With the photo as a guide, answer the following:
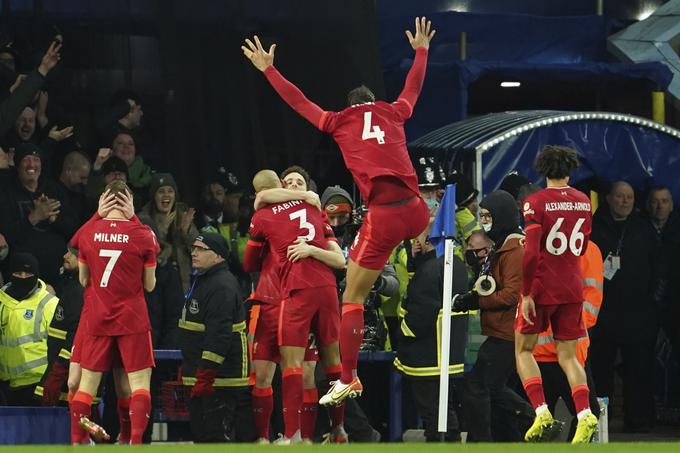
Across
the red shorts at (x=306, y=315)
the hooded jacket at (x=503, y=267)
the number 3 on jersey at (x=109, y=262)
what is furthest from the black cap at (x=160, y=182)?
the hooded jacket at (x=503, y=267)

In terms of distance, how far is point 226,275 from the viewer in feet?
47.8

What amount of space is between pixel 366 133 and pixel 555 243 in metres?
1.57

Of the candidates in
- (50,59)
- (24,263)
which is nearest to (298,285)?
(24,263)

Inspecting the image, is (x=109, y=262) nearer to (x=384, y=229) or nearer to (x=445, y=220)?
(x=384, y=229)

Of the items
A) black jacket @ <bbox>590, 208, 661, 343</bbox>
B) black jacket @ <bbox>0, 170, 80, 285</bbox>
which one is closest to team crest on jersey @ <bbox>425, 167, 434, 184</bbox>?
black jacket @ <bbox>590, 208, 661, 343</bbox>

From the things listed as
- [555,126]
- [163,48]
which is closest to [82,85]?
[163,48]

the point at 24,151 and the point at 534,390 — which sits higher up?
the point at 24,151

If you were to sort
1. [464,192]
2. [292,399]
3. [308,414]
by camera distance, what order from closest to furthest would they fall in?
[292,399] → [308,414] → [464,192]

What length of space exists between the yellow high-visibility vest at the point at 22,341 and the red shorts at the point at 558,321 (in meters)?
4.31

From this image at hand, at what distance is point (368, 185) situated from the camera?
1225cm

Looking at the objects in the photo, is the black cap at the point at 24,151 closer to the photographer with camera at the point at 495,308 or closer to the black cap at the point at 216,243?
the black cap at the point at 216,243

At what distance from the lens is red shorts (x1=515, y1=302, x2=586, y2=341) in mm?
12859

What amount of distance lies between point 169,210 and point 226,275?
1720mm

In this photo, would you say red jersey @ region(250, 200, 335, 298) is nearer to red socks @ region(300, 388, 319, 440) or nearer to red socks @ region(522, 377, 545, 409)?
red socks @ region(300, 388, 319, 440)
